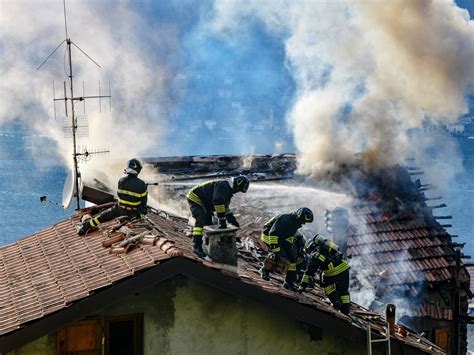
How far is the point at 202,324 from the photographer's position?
11.1 metres

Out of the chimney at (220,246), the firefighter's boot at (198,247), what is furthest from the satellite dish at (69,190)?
the chimney at (220,246)

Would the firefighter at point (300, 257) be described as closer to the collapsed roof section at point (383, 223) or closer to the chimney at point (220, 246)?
the chimney at point (220, 246)

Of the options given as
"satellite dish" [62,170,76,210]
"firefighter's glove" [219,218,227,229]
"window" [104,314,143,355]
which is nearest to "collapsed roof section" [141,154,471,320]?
"satellite dish" [62,170,76,210]

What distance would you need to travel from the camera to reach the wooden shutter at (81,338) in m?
10.5

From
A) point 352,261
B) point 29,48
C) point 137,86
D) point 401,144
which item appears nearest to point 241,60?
point 137,86

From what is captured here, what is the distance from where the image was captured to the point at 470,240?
82438 mm

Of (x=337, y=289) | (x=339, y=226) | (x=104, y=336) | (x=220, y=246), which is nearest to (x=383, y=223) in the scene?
(x=339, y=226)

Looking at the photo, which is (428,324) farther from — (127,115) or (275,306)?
(127,115)

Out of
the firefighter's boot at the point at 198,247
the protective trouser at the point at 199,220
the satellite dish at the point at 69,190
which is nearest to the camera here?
the firefighter's boot at the point at 198,247

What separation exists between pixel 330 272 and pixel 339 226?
7.45 m

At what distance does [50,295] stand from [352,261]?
1174 centimetres

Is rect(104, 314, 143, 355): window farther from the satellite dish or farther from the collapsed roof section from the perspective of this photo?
the collapsed roof section

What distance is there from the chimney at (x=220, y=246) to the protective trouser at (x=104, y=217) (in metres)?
2.54

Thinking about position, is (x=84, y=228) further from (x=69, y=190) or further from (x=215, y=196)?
(x=69, y=190)
